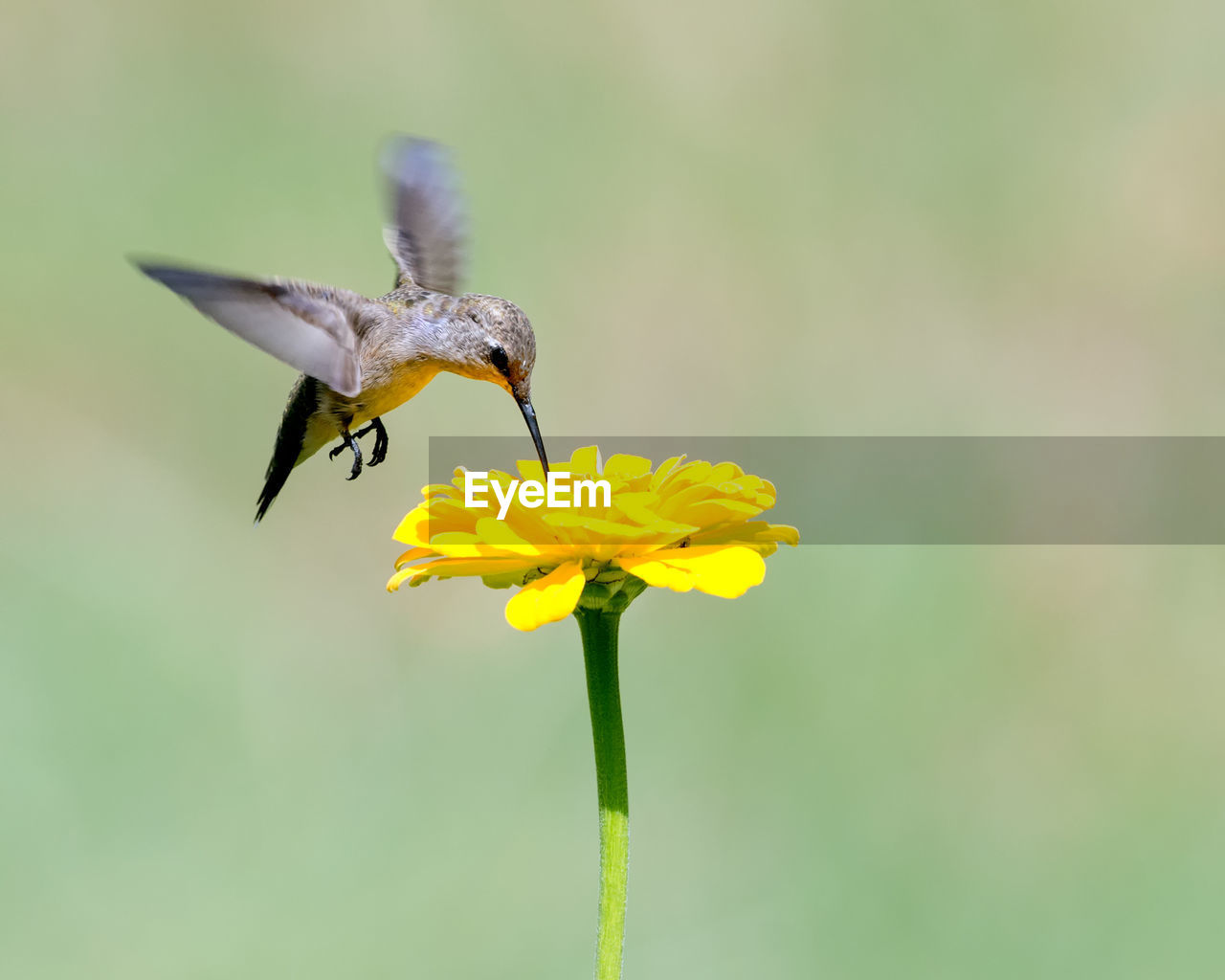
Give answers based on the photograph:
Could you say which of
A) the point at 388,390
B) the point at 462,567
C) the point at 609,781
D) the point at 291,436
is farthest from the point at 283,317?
the point at 609,781

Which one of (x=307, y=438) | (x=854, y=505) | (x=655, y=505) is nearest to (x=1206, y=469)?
(x=854, y=505)

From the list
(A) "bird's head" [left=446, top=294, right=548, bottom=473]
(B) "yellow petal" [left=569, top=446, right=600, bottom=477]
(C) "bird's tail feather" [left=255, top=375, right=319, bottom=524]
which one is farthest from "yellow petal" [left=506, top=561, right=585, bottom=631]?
(C) "bird's tail feather" [left=255, top=375, right=319, bottom=524]

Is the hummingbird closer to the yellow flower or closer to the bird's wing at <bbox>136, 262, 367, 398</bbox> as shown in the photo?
the bird's wing at <bbox>136, 262, 367, 398</bbox>

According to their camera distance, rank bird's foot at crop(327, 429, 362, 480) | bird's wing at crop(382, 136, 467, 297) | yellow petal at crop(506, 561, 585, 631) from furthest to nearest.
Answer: bird's wing at crop(382, 136, 467, 297) < bird's foot at crop(327, 429, 362, 480) < yellow petal at crop(506, 561, 585, 631)

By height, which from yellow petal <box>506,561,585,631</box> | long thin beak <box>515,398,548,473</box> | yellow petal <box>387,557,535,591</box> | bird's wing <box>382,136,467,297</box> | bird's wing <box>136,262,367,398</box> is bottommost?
yellow petal <box>506,561,585,631</box>

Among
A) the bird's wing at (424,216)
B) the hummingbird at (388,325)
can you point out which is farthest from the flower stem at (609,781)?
the bird's wing at (424,216)

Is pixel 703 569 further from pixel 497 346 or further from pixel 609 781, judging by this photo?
pixel 497 346

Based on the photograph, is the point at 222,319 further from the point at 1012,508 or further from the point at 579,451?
the point at 1012,508
